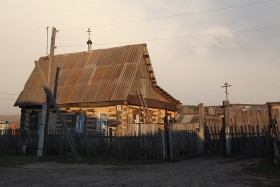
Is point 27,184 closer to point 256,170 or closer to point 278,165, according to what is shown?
point 256,170

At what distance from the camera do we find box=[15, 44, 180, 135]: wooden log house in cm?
2275

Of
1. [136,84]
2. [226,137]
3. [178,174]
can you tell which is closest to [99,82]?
[136,84]

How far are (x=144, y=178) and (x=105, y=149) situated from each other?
7.71 metres

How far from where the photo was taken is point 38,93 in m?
26.9

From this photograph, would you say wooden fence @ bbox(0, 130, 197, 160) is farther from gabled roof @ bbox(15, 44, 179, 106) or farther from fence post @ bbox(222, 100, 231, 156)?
gabled roof @ bbox(15, 44, 179, 106)

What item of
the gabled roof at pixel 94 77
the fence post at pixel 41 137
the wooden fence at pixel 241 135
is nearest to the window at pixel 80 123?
the gabled roof at pixel 94 77

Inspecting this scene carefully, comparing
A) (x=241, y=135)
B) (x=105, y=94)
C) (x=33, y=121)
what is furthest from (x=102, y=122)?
(x=241, y=135)

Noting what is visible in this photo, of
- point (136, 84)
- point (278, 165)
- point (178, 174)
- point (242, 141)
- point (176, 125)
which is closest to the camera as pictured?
point (178, 174)

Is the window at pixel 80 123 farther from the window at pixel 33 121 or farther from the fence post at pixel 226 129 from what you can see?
the fence post at pixel 226 129

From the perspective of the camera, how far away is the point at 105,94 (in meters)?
23.1

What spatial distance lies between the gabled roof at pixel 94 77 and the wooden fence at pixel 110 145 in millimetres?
4524

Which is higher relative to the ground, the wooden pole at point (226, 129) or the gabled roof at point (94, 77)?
the gabled roof at point (94, 77)

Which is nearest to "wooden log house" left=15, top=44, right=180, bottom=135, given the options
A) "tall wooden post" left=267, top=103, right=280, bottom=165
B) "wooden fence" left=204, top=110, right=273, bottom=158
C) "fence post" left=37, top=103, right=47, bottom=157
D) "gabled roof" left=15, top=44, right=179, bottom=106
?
"gabled roof" left=15, top=44, right=179, bottom=106

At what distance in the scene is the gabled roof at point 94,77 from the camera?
23.4 m
